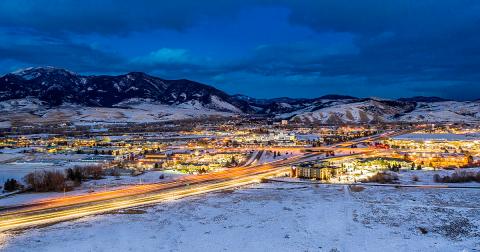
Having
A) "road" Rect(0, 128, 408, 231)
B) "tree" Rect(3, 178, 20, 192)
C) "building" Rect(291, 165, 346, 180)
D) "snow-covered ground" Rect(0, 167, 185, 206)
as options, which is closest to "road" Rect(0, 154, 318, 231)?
"road" Rect(0, 128, 408, 231)

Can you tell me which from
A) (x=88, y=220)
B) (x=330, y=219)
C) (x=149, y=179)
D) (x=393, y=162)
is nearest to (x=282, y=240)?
(x=330, y=219)

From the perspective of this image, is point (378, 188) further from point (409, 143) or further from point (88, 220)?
point (409, 143)

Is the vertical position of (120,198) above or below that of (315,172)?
below

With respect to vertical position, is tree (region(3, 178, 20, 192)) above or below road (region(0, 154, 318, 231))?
above

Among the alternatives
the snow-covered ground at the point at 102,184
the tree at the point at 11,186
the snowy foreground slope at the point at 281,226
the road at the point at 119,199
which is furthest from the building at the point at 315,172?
the tree at the point at 11,186

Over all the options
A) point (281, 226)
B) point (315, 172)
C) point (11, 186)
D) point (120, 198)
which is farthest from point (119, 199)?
point (315, 172)

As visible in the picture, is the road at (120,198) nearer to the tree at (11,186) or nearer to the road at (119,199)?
the road at (119,199)

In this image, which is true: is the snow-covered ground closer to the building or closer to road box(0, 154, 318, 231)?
road box(0, 154, 318, 231)

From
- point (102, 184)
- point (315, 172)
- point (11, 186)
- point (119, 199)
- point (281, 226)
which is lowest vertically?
point (281, 226)

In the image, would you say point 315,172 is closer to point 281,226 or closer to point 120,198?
point 281,226
